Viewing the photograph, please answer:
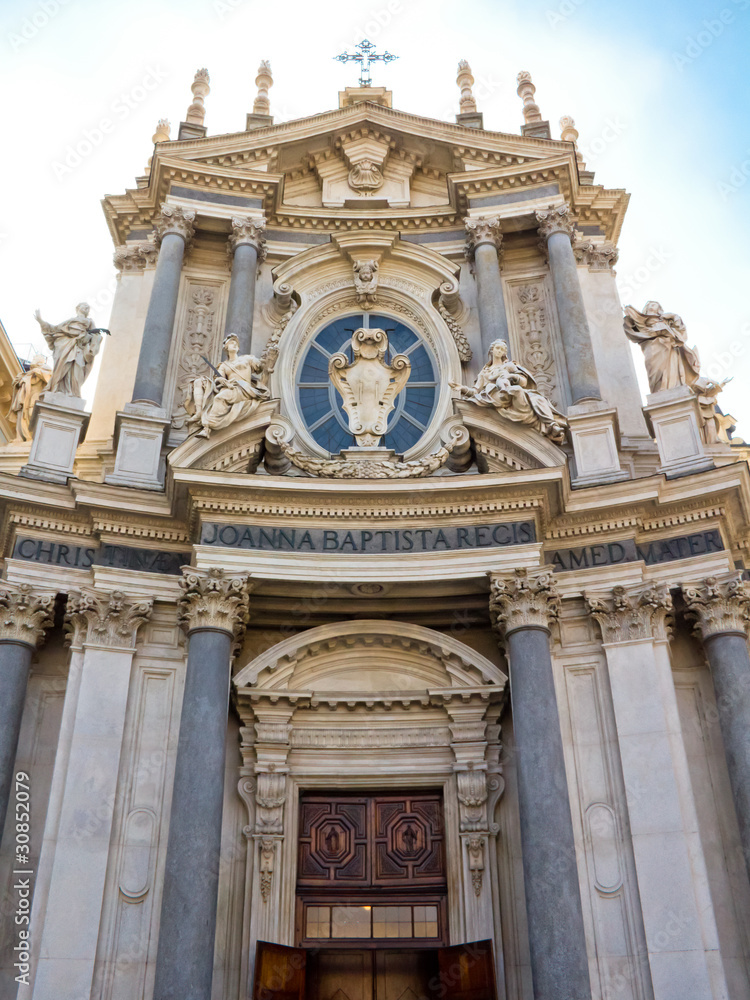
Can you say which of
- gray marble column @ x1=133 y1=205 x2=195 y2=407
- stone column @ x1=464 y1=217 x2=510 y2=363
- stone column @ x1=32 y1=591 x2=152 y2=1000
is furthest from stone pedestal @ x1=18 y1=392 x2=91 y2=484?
stone column @ x1=464 y1=217 x2=510 y2=363

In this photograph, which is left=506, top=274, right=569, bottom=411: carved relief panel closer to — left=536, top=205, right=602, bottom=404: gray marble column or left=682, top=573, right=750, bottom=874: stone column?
left=536, top=205, right=602, bottom=404: gray marble column

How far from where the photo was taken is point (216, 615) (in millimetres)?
13102

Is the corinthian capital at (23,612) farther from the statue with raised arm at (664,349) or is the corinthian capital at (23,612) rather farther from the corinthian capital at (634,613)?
the statue with raised arm at (664,349)

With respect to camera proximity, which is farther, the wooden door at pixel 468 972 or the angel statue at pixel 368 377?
the angel statue at pixel 368 377

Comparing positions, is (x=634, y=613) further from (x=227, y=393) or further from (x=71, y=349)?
(x=71, y=349)

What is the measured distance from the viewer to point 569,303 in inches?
654

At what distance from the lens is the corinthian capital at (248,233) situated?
17.7 m

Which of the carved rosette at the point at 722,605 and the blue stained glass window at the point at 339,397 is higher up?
the blue stained glass window at the point at 339,397

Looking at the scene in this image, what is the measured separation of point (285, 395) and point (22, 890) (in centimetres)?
853

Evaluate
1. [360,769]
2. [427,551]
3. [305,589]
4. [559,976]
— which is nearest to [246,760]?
[360,769]

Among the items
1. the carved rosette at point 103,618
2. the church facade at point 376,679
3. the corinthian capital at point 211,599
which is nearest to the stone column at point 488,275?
the church facade at point 376,679

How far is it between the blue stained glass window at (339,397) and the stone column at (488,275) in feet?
4.14

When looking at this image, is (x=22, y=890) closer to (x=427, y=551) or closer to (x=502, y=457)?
(x=427, y=551)

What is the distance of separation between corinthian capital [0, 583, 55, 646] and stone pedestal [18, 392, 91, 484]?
1.82 m
